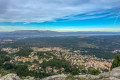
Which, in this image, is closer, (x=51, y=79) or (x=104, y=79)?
(x=104, y=79)

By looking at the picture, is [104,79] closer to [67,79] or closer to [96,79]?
[96,79]

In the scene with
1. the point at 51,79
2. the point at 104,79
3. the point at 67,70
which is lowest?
the point at 67,70

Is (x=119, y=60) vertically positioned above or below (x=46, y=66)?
above

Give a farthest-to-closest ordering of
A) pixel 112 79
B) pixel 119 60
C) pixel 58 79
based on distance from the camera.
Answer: pixel 119 60 → pixel 58 79 → pixel 112 79

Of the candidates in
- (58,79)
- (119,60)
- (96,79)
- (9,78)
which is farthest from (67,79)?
(119,60)

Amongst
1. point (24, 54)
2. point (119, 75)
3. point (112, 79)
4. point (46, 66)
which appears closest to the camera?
point (112, 79)

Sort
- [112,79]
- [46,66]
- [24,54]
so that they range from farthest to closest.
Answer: [24,54], [46,66], [112,79]

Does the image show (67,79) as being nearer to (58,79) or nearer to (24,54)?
(58,79)

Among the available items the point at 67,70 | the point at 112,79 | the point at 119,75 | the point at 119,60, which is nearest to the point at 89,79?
the point at 112,79

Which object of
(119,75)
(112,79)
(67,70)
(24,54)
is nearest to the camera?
(112,79)
